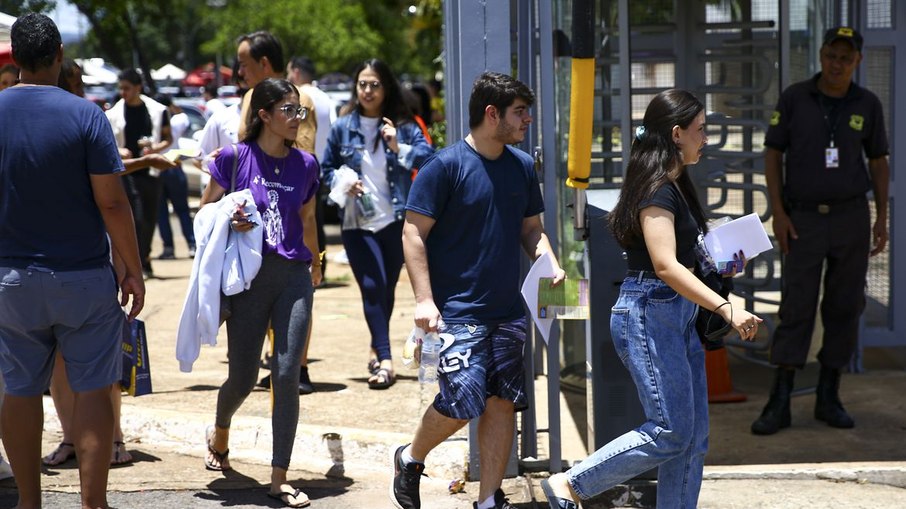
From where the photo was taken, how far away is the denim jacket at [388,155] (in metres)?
7.41

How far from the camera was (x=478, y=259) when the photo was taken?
16.1ft

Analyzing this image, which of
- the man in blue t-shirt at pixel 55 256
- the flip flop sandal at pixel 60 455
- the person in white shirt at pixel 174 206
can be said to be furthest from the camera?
the person in white shirt at pixel 174 206

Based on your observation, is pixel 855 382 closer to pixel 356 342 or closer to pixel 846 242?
pixel 846 242

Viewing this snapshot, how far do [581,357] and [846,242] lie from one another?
6.51 ft

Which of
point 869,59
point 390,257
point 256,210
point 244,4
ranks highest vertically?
point 244,4

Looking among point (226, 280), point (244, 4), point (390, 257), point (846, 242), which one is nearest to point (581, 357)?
point (390, 257)

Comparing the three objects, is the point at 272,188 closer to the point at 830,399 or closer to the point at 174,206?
the point at 830,399

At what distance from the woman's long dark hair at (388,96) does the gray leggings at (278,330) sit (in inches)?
82.9

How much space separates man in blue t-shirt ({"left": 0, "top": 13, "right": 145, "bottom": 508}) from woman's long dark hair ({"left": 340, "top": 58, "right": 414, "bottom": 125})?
2.73 meters

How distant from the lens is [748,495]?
5.49 metres

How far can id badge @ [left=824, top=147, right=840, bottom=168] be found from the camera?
6.51 m

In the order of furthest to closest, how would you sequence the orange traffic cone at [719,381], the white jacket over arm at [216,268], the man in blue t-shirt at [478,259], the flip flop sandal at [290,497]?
the orange traffic cone at [719,381]
the flip flop sandal at [290,497]
the white jacket over arm at [216,268]
the man in blue t-shirt at [478,259]

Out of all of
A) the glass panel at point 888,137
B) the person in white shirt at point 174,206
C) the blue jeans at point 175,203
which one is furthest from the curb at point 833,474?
the blue jeans at point 175,203

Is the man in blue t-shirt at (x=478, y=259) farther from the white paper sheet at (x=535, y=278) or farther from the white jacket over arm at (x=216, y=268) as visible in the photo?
the white jacket over arm at (x=216, y=268)
